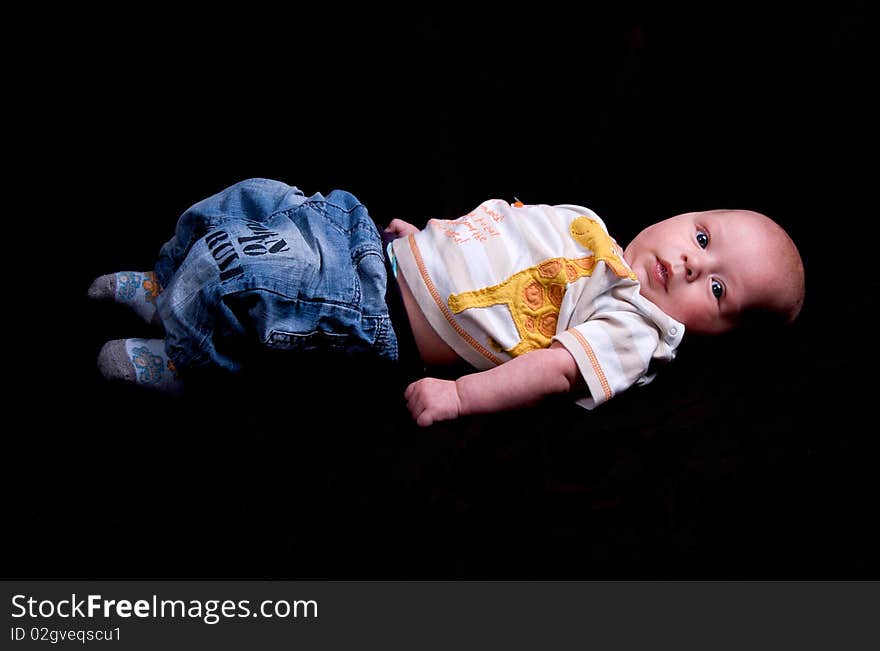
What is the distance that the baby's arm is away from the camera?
1.19 meters

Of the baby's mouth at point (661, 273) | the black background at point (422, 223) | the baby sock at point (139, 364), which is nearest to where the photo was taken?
the black background at point (422, 223)

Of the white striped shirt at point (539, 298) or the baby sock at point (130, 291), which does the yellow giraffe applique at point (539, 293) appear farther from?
the baby sock at point (130, 291)

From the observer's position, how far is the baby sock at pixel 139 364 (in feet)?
4.00

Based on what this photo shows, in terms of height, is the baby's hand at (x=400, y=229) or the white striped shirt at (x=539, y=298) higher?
the baby's hand at (x=400, y=229)

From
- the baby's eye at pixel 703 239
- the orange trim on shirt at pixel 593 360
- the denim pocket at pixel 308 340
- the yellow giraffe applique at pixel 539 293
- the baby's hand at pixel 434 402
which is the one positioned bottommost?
the baby's hand at pixel 434 402

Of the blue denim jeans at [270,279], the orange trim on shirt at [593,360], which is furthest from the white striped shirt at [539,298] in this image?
the blue denim jeans at [270,279]

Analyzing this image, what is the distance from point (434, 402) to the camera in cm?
119

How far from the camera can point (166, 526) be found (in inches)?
42.4

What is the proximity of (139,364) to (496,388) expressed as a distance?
56cm

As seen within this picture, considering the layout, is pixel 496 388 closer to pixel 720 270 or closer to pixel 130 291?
pixel 720 270

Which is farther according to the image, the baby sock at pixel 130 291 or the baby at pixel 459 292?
the baby sock at pixel 130 291

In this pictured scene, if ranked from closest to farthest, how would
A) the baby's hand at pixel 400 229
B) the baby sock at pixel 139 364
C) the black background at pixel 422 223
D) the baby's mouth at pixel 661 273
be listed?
the black background at pixel 422 223 → the baby sock at pixel 139 364 → the baby's mouth at pixel 661 273 → the baby's hand at pixel 400 229

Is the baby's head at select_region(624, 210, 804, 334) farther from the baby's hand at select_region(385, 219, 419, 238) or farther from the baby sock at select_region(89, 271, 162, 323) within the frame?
the baby sock at select_region(89, 271, 162, 323)

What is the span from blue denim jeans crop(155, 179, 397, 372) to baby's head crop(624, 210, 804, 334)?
48cm
